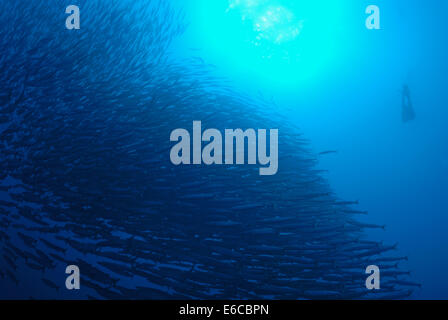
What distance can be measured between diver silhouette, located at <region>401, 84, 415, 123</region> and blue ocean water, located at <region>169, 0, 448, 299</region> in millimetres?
25

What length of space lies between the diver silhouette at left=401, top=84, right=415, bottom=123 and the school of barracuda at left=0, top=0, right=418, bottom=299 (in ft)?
1.94

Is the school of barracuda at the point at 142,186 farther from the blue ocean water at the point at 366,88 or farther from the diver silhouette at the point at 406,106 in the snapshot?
the diver silhouette at the point at 406,106

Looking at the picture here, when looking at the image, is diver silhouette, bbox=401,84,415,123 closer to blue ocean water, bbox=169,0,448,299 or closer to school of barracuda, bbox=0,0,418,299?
blue ocean water, bbox=169,0,448,299

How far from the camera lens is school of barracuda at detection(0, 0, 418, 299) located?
1.61 m

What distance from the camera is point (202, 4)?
5.55 feet

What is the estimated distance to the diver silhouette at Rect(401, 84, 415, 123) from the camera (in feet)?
5.56

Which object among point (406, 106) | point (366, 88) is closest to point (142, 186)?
point (366, 88)

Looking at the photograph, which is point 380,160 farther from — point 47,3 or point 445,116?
point 47,3

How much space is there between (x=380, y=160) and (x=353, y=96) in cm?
39

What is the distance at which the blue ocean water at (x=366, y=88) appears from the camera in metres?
1.66

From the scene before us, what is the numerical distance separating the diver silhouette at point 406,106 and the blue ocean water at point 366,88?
0.08ft

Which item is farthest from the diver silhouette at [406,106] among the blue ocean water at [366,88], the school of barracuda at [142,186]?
the school of barracuda at [142,186]

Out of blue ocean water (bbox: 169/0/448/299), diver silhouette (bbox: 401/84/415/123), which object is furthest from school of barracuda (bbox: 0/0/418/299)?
diver silhouette (bbox: 401/84/415/123)
